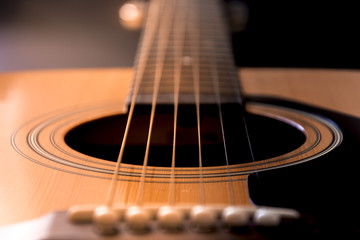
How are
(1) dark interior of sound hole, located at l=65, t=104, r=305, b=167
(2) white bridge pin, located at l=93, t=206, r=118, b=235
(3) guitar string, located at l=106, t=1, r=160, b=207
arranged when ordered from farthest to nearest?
(1) dark interior of sound hole, located at l=65, t=104, r=305, b=167, (3) guitar string, located at l=106, t=1, r=160, b=207, (2) white bridge pin, located at l=93, t=206, r=118, b=235

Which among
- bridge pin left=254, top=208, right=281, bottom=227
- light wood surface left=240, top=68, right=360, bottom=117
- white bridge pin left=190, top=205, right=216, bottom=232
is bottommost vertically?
white bridge pin left=190, top=205, right=216, bottom=232

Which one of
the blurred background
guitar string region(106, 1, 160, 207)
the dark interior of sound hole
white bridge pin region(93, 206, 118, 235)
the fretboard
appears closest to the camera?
white bridge pin region(93, 206, 118, 235)

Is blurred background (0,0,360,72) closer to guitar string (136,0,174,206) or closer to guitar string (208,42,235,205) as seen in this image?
guitar string (136,0,174,206)

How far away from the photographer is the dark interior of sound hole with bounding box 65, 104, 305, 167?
1.91 feet

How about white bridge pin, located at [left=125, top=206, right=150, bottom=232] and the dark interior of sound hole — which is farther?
the dark interior of sound hole

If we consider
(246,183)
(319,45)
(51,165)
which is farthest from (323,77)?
(51,165)

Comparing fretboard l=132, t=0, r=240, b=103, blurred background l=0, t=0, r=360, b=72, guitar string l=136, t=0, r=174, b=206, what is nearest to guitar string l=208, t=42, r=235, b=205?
fretboard l=132, t=0, r=240, b=103

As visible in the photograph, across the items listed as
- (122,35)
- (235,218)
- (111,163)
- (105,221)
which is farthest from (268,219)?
(122,35)

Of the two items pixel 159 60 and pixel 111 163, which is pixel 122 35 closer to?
pixel 159 60

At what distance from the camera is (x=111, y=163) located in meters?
0.54

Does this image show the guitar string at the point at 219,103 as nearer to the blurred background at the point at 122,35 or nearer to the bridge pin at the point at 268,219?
the bridge pin at the point at 268,219

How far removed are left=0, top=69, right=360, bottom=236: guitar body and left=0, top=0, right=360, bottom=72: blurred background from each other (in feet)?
1.18

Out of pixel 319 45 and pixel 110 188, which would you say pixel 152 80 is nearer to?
Answer: pixel 110 188

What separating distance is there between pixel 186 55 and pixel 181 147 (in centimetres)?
32
